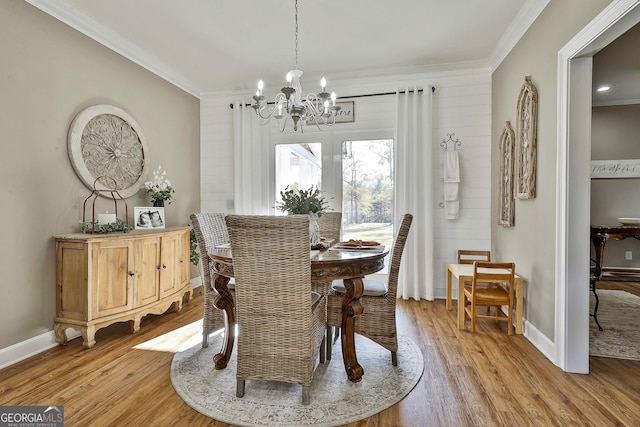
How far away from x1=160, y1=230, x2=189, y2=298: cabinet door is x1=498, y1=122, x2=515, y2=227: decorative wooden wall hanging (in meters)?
3.41

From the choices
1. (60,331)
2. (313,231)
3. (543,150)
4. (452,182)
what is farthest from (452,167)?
(60,331)

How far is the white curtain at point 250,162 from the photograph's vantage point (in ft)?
14.6

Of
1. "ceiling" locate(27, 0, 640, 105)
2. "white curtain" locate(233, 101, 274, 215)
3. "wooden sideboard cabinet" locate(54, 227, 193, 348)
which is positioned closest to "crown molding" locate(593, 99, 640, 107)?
"ceiling" locate(27, 0, 640, 105)

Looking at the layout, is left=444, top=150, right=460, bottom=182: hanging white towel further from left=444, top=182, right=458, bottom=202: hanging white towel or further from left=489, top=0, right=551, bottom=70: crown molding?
left=489, top=0, right=551, bottom=70: crown molding

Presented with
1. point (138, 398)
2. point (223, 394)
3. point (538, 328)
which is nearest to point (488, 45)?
point (538, 328)

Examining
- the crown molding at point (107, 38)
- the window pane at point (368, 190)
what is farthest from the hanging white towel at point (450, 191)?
the crown molding at point (107, 38)

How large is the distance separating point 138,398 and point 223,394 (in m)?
0.50

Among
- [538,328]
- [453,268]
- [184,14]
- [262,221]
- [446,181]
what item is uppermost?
[184,14]

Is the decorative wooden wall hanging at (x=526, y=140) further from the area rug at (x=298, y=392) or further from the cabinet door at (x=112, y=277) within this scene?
the cabinet door at (x=112, y=277)

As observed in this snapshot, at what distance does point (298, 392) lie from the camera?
1.96 m

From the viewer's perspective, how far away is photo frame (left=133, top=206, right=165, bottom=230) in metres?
3.38

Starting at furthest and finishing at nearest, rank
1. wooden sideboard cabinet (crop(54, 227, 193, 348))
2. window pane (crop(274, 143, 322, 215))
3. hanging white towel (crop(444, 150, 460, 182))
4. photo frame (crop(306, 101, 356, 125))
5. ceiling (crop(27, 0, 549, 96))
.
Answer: window pane (crop(274, 143, 322, 215)), photo frame (crop(306, 101, 356, 125)), hanging white towel (crop(444, 150, 460, 182)), ceiling (crop(27, 0, 549, 96)), wooden sideboard cabinet (crop(54, 227, 193, 348))

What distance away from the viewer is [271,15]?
2.88 metres

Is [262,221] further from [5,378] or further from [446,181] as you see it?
[446,181]
